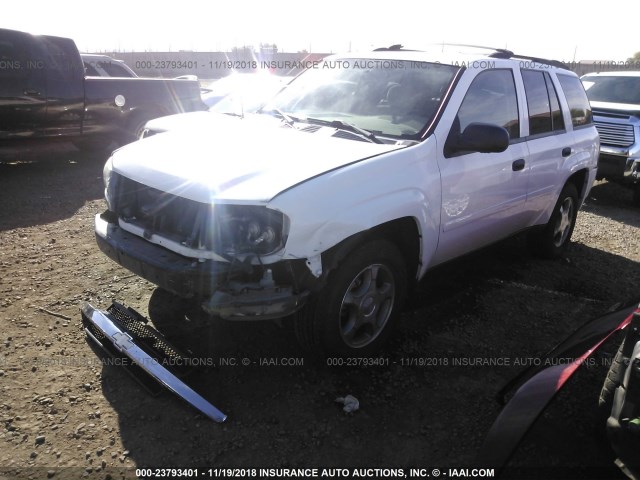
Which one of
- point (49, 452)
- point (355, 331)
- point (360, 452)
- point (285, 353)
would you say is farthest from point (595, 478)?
point (49, 452)

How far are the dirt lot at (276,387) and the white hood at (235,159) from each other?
114cm

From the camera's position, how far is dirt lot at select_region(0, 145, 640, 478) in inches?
99.2

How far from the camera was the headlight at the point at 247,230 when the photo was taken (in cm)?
260

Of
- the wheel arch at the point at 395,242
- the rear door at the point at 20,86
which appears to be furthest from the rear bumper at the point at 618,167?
the rear door at the point at 20,86

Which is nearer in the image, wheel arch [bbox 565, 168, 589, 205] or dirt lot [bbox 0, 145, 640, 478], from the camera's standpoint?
dirt lot [bbox 0, 145, 640, 478]

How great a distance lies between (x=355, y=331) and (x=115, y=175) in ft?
6.00

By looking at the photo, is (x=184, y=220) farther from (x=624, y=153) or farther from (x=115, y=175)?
(x=624, y=153)

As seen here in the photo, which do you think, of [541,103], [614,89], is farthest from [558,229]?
[614,89]

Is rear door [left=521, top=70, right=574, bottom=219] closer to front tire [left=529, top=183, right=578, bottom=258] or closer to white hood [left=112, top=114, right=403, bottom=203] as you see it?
front tire [left=529, top=183, right=578, bottom=258]

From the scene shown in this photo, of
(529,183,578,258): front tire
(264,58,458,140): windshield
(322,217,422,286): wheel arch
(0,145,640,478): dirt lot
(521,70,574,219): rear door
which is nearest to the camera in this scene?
(0,145,640,478): dirt lot

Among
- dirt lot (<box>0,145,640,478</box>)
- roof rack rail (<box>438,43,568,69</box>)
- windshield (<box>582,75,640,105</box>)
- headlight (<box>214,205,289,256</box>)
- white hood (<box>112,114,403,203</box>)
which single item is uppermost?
roof rack rail (<box>438,43,568,69</box>)

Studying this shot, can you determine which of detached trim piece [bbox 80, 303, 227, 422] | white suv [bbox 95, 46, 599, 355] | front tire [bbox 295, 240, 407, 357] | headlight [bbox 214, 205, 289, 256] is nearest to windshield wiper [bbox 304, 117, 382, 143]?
white suv [bbox 95, 46, 599, 355]

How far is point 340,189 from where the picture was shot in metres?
2.71

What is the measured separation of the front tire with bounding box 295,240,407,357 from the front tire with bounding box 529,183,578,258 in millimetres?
2474
